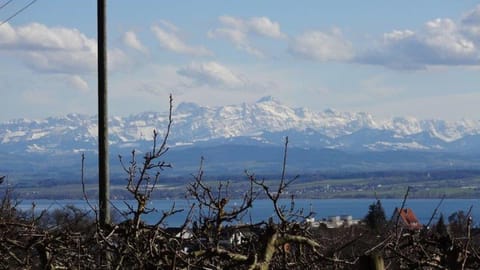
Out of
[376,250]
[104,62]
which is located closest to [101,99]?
[104,62]

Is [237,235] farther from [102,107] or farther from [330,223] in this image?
[330,223]

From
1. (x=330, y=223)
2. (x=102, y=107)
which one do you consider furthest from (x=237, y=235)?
(x=330, y=223)

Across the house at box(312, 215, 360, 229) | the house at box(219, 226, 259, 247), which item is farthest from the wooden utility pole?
the house at box(219, 226, 259, 247)

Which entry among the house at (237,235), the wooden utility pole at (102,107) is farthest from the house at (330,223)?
the wooden utility pole at (102,107)

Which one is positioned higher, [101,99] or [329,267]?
[101,99]

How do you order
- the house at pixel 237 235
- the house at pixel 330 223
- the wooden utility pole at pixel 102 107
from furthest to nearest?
the wooden utility pole at pixel 102 107 → the house at pixel 330 223 → the house at pixel 237 235

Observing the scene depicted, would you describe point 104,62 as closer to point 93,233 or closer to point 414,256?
point 93,233

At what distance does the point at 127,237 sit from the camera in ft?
18.3

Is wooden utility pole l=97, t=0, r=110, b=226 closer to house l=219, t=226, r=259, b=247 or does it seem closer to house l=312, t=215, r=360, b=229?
house l=312, t=215, r=360, b=229

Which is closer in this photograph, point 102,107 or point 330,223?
point 102,107

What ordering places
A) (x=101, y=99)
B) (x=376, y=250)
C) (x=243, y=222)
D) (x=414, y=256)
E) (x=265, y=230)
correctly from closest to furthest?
(x=265, y=230) < (x=376, y=250) < (x=414, y=256) < (x=243, y=222) < (x=101, y=99)

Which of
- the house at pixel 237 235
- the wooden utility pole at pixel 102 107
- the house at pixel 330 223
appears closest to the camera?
the house at pixel 237 235

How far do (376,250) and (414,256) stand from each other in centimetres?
41

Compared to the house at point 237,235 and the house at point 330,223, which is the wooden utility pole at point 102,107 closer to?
the house at point 330,223
